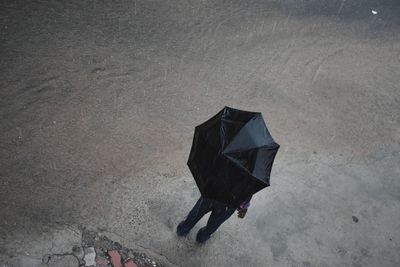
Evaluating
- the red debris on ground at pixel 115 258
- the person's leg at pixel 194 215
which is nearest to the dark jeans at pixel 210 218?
the person's leg at pixel 194 215

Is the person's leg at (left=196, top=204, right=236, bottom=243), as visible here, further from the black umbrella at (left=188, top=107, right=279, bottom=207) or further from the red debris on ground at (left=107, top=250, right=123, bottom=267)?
the red debris on ground at (left=107, top=250, right=123, bottom=267)

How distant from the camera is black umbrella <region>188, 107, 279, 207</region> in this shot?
332cm

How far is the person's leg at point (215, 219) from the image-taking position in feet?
13.2

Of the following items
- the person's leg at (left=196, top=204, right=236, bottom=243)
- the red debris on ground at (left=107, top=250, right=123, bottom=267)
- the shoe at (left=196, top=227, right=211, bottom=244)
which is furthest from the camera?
the shoe at (left=196, top=227, right=211, bottom=244)

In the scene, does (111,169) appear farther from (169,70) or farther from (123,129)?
(169,70)

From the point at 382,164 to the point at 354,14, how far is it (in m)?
5.51

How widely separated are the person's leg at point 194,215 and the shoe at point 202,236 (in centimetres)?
13

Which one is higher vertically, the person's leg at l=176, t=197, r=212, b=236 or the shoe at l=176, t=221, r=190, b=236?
the person's leg at l=176, t=197, r=212, b=236

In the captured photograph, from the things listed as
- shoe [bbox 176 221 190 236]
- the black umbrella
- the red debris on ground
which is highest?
the black umbrella

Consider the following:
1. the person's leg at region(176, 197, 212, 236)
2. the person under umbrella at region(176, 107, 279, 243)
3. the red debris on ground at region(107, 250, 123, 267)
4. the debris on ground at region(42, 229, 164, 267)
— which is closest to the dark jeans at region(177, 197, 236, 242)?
the person's leg at region(176, 197, 212, 236)

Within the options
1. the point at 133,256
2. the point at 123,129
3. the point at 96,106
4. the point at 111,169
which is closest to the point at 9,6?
the point at 96,106

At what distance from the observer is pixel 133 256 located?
14.6ft

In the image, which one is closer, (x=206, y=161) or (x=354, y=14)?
(x=206, y=161)

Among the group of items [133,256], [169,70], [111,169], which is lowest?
[133,256]
